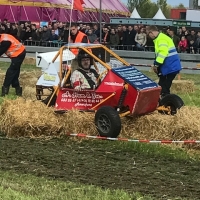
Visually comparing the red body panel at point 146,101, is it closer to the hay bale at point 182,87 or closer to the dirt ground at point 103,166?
the dirt ground at point 103,166

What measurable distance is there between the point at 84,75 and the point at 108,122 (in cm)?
134

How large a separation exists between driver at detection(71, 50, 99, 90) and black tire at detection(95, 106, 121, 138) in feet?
2.96

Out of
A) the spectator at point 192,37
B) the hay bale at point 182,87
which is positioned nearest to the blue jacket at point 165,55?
the hay bale at point 182,87

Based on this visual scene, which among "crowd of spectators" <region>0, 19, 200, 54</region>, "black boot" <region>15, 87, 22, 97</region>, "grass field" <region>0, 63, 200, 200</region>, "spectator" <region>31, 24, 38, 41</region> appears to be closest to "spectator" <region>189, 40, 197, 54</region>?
"crowd of spectators" <region>0, 19, 200, 54</region>

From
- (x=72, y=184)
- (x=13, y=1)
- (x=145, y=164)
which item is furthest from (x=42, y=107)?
(x=13, y=1)

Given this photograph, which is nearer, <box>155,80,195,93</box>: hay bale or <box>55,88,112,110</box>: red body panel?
<box>55,88,112,110</box>: red body panel

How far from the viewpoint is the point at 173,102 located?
1032cm

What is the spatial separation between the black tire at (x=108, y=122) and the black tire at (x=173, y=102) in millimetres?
1409

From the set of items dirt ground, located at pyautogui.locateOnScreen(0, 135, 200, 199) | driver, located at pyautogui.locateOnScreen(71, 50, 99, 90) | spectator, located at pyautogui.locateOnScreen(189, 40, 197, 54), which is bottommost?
spectator, located at pyautogui.locateOnScreen(189, 40, 197, 54)

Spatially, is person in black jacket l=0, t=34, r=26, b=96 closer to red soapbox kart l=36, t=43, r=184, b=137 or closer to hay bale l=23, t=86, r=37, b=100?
hay bale l=23, t=86, r=37, b=100

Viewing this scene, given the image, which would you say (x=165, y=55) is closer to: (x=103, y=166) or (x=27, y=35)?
(x=103, y=166)

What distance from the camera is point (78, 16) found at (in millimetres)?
48625

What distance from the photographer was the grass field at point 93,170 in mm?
6031

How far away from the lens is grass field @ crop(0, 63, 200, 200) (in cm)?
603
